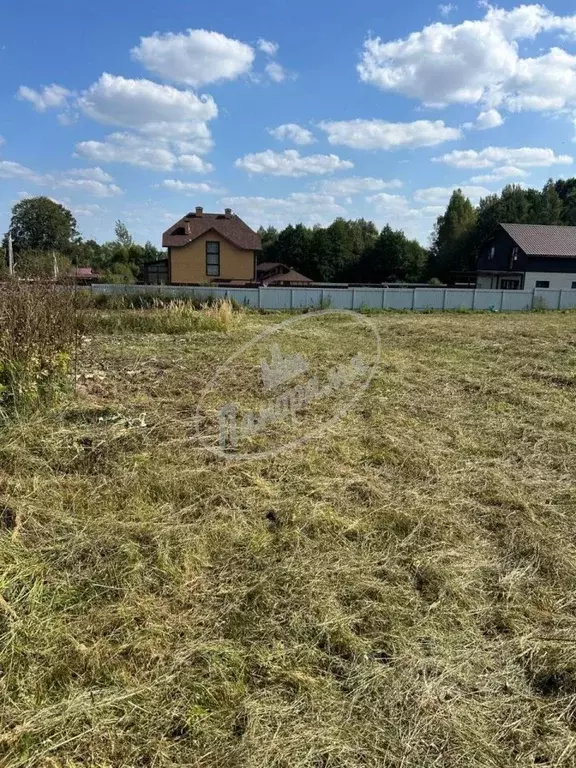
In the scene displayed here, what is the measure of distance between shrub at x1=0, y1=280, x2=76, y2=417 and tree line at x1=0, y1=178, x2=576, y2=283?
34523mm

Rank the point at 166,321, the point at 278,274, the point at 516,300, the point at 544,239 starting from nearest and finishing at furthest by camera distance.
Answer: the point at 166,321
the point at 516,300
the point at 544,239
the point at 278,274

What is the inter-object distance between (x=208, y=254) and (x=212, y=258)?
1.06 feet

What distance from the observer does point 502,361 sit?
7293mm

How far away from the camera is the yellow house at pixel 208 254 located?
94.4 feet

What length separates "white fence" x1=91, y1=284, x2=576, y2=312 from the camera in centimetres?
1678

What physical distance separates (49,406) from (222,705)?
3.08m

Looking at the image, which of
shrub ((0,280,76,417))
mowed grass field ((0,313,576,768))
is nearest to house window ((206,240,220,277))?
shrub ((0,280,76,417))

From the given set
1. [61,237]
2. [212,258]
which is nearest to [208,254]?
[212,258]

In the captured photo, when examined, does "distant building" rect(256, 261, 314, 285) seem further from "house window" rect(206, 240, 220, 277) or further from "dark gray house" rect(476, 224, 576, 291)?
"dark gray house" rect(476, 224, 576, 291)

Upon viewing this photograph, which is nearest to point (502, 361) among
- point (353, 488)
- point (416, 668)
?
point (353, 488)

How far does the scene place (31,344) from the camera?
12.2 feet

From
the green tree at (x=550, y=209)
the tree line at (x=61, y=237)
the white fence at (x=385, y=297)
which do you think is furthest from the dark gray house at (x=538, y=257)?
the tree line at (x=61, y=237)

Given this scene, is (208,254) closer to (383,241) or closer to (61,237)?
(61,237)

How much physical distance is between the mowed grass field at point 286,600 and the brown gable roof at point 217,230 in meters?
26.5
